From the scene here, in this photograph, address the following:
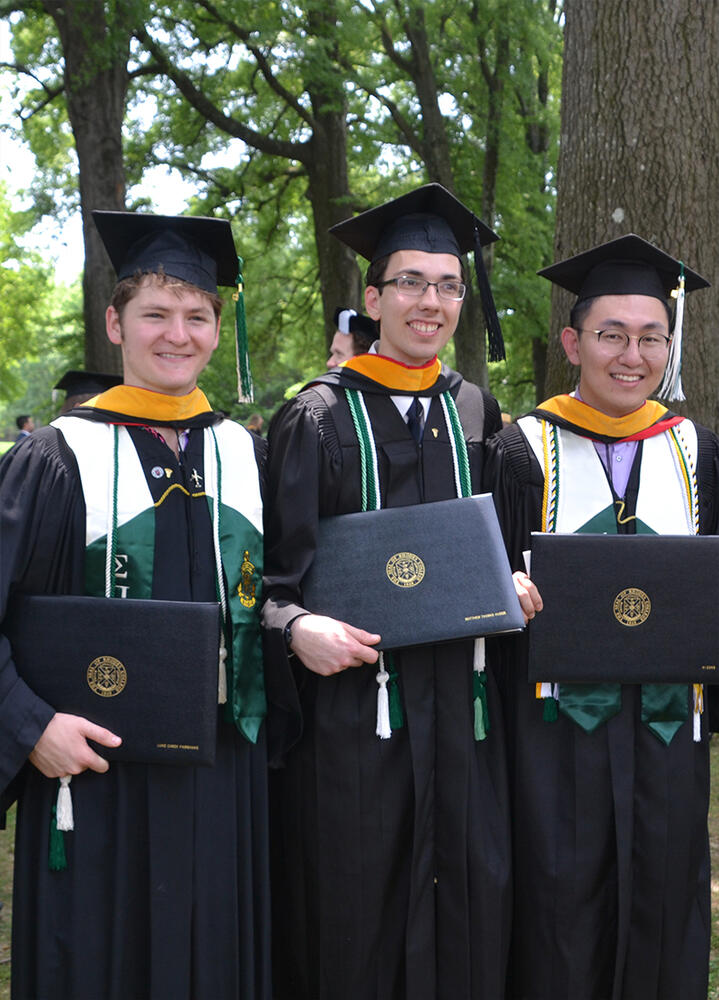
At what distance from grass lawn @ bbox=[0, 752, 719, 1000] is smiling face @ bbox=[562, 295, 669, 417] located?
2004 millimetres

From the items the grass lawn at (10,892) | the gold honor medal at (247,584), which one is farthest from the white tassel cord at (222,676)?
the grass lawn at (10,892)

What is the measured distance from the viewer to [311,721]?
9.08 ft

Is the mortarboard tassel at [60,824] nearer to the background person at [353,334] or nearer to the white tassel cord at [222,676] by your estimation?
the white tassel cord at [222,676]

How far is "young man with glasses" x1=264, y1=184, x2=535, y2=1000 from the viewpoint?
8.80 ft

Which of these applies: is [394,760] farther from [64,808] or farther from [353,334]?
[353,334]

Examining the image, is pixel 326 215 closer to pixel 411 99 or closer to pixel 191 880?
pixel 411 99

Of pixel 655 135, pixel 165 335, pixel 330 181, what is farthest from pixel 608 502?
pixel 330 181

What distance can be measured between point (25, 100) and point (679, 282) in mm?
12011

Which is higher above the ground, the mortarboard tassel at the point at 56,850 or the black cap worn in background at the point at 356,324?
the black cap worn in background at the point at 356,324

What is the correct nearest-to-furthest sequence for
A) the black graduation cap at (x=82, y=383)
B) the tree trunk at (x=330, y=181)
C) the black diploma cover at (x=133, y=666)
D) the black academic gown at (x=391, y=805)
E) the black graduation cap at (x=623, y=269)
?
the black diploma cover at (x=133, y=666) < the black academic gown at (x=391, y=805) < the black graduation cap at (x=623, y=269) < the black graduation cap at (x=82, y=383) < the tree trunk at (x=330, y=181)

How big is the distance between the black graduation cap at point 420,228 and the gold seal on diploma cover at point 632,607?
0.85 meters

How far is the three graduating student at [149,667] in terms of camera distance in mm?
2426

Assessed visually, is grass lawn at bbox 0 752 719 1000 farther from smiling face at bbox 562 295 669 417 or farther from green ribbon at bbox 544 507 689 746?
smiling face at bbox 562 295 669 417

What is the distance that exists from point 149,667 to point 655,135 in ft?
10.9
